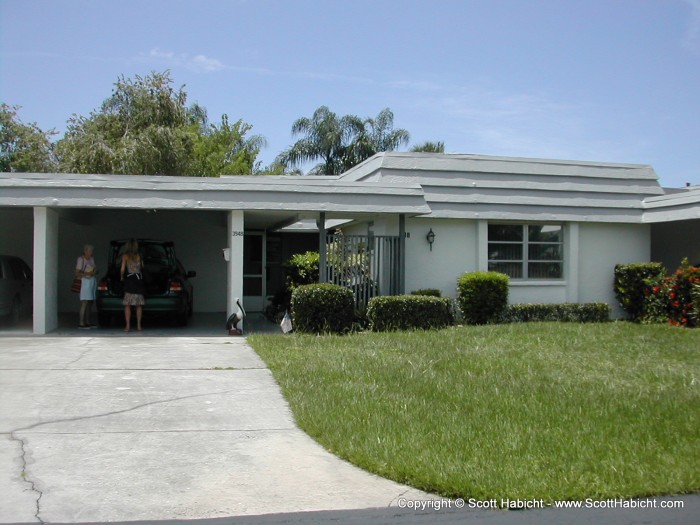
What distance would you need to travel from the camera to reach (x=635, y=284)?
56.5 feet

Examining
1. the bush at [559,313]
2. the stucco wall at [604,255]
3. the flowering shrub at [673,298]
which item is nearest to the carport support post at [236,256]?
the bush at [559,313]

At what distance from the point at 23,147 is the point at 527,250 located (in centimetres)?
2832

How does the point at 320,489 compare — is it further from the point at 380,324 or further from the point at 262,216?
the point at 262,216

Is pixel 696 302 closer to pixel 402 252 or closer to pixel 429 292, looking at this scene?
pixel 429 292

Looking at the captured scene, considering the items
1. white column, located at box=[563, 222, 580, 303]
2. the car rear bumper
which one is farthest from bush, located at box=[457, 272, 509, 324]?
the car rear bumper

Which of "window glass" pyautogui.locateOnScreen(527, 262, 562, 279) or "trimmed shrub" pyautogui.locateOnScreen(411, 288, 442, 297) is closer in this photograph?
"trimmed shrub" pyautogui.locateOnScreen(411, 288, 442, 297)

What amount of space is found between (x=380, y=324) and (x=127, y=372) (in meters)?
5.68

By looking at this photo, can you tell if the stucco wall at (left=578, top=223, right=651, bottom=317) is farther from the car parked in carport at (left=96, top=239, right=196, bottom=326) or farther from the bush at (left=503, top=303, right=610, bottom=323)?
the car parked in carport at (left=96, top=239, right=196, bottom=326)

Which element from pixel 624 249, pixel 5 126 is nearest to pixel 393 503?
pixel 624 249

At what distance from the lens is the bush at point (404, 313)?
14.4 metres

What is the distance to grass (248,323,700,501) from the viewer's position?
600 cm

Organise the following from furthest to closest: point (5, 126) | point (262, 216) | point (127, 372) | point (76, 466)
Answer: point (5, 126) → point (262, 216) → point (127, 372) → point (76, 466)

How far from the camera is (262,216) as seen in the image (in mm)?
16891

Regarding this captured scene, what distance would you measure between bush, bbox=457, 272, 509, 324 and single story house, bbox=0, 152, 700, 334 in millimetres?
974
